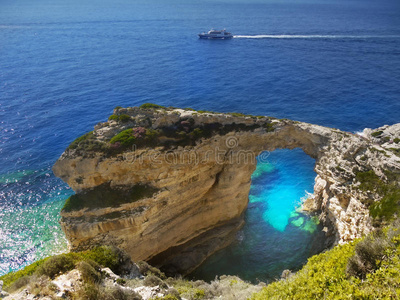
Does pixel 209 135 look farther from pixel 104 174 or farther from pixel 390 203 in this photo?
pixel 390 203

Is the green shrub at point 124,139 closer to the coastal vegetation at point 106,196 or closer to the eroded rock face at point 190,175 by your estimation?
the eroded rock face at point 190,175

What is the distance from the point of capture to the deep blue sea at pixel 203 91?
3064cm

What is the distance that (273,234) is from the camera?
30.3 meters

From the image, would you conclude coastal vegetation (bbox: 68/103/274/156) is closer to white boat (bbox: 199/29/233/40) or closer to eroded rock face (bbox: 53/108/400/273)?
eroded rock face (bbox: 53/108/400/273)

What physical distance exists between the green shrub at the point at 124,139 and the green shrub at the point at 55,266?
9.90 meters

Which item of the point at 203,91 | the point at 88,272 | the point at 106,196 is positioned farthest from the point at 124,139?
the point at 203,91

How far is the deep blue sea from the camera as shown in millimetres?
30641

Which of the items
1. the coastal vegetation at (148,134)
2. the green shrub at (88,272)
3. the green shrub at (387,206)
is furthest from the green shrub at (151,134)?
the green shrub at (387,206)

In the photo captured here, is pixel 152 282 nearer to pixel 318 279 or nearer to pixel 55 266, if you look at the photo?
pixel 55 266

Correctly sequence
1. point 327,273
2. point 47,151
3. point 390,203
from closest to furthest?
1. point 327,273
2. point 390,203
3. point 47,151

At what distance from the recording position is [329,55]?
74.0 meters

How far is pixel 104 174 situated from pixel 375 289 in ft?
63.6

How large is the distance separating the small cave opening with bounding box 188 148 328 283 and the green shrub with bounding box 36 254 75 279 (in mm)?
13568

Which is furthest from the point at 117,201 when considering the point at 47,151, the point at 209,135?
the point at 47,151
